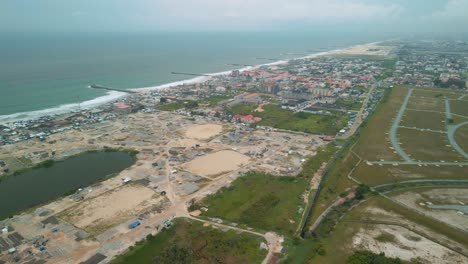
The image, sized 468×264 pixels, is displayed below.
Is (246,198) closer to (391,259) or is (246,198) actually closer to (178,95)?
(391,259)

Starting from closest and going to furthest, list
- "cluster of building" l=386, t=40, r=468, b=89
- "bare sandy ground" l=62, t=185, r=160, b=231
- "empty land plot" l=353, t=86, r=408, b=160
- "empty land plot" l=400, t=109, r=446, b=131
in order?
"bare sandy ground" l=62, t=185, r=160, b=231 < "empty land plot" l=353, t=86, r=408, b=160 < "empty land plot" l=400, t=109, r=446, b=131 < "cluster of building" l=386, t=40, r=468, b=89

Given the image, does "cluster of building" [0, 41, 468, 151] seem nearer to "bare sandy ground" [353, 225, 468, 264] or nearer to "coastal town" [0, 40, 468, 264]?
"coastal town" [0, 40, 468, 264]

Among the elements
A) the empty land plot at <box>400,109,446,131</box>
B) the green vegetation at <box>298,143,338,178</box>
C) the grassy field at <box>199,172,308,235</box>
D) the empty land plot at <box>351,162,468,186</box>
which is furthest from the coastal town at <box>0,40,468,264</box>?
the empty land plot at <box>400,109,446,131</box>

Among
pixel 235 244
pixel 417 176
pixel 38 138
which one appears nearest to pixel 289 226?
pixel 235 244

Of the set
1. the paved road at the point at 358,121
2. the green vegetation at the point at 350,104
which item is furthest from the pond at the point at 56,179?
the green vegetation at the point at 350,104

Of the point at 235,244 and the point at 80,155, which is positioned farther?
the point at 80,155

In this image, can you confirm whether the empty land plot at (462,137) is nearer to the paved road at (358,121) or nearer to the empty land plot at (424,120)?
the empty land plot at (424,120)
